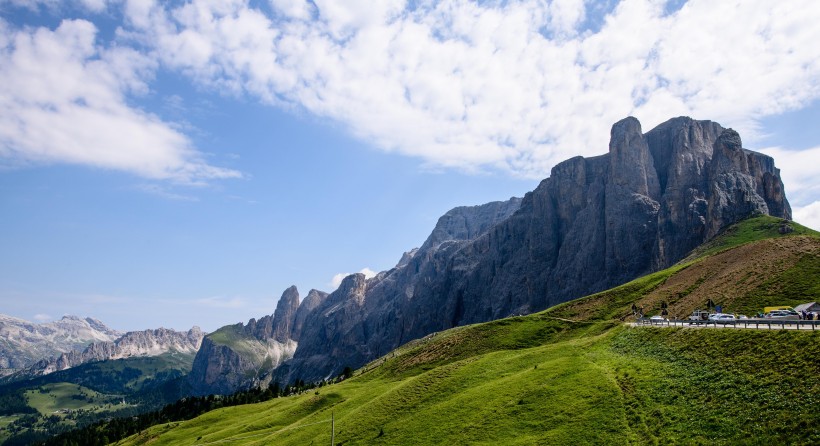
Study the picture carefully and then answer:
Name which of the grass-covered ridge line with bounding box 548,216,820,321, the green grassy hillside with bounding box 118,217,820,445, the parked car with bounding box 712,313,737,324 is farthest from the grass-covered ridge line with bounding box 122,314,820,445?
the grass-covered ridge line with bounding box 548,216,820,321

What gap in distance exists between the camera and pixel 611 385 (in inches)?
2037

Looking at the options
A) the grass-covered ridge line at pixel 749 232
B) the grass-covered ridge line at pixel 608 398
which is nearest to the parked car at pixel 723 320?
the grass-covered ridge line at pixel 608 398

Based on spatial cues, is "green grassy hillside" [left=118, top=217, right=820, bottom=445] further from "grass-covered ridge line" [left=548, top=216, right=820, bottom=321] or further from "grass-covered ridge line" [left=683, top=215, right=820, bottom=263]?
"grass-covered ridge line" [left=683, top=215, right=820, bottom=263]

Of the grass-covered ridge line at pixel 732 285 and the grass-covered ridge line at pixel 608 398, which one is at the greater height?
the grass-covered ridge line at pixel 732 285

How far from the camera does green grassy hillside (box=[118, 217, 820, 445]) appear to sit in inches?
1513

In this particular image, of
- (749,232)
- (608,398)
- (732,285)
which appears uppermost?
(749,232)

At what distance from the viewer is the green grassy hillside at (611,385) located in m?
38.4

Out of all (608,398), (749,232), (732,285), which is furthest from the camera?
(749,232)

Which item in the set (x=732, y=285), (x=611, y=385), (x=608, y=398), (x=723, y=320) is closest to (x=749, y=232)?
(x=732, y=285)

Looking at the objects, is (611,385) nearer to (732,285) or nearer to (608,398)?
(608,398)

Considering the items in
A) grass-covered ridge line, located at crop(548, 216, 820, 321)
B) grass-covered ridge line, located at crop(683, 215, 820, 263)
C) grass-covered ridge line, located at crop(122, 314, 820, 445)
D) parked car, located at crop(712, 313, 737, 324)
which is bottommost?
grass-covered ridge line, located at crop(122, 314, 820, 445)

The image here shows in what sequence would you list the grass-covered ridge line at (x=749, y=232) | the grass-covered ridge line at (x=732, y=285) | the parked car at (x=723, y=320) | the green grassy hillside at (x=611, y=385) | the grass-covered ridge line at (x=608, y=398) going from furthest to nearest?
the grass-covered ridge line at (x=749, y=232) → the grass-covered ridge line at (x=732, y=285) → the parked car at (x=723, y=320) → the green grassy hillside at (x=611, y=385) → the grass-covered ridge line at (x=608, y=398)

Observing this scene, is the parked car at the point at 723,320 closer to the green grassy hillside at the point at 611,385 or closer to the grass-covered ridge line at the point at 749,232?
the green grassy hillside at the point at 611,385

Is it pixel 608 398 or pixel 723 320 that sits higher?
pixel 723 320
